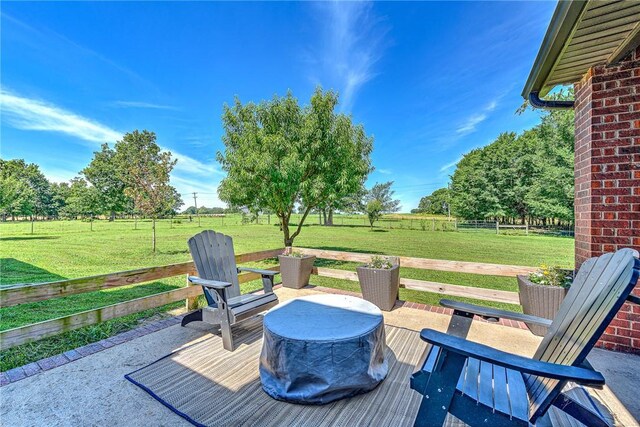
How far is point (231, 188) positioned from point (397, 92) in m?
7.06

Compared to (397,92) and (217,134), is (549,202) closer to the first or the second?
(397,92)

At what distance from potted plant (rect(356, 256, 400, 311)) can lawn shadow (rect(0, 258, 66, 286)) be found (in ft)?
21.7

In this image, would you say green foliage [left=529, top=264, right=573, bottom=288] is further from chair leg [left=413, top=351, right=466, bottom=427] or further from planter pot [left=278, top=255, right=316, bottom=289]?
planter pot [left=278, top=255, right=316, bottom=289]

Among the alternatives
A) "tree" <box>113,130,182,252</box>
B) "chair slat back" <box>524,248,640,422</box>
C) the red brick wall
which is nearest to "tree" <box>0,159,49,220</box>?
"tree" <box>113,130,182,252</box>

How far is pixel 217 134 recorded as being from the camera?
745 cm

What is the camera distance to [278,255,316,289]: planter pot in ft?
Result: 16.2

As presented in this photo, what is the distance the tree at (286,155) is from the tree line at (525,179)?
1461 cm

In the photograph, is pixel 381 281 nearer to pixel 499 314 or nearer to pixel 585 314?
pixel 499 314

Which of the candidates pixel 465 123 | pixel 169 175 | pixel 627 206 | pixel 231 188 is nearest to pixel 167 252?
pixel 169 175

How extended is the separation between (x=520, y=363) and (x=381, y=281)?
284 centimetres

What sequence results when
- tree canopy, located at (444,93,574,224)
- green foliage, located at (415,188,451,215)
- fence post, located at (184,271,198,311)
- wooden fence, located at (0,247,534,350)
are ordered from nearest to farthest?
1. wooden fence, located at (0,247,534,350)
2. fence post, located at (184,271,198,311)
3. tree canopy, located at (444,93,574,224)
4. green foliage, located at (415,188,451,215)

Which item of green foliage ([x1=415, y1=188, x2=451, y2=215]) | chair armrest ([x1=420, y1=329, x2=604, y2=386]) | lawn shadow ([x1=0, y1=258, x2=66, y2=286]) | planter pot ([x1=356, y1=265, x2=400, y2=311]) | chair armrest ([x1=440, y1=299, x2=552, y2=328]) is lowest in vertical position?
lawn shadow ([x1=0, y1=258, x2=66, y2=286])

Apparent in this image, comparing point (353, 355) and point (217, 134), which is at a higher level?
point (217, 134)

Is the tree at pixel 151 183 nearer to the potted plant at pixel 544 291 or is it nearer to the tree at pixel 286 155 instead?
the tree at pixel 286 155
